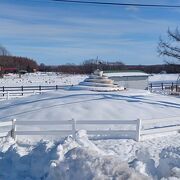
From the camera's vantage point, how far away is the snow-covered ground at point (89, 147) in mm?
7477

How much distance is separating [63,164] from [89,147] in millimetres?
1811

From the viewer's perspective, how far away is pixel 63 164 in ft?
25.6

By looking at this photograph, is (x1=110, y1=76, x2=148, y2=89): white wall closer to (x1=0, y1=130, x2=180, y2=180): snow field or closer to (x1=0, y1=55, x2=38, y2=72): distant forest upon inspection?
(x1=0, y1=130, x2=180, y2=180): snow field

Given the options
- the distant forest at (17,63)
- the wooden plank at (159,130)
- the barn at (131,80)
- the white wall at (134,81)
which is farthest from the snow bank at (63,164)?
the distant forest at (17,63)

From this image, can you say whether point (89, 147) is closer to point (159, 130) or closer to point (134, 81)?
point (159, 130)

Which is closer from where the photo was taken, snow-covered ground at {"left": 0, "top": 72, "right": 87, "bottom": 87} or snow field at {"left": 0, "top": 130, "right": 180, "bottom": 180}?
snow field at {"left": 0, "top": 130, "right": 180, "bottom": 180}

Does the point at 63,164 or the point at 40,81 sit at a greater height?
the point at 63,164

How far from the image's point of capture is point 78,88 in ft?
84.8

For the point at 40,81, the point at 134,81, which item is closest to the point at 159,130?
the point at 134,81

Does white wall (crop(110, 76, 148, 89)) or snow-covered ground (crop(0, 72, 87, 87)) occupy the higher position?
white wall (crop(110, 76, 148, 89))

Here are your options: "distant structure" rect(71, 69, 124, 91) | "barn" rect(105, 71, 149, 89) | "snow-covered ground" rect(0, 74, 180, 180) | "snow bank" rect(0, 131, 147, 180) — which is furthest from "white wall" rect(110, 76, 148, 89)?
"snow bank" rect(0, 131, 147, 180)

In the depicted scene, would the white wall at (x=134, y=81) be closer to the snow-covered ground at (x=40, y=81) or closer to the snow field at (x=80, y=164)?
the snow-covered ground at (x=40, y=81)

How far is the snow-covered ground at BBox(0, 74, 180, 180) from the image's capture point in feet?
24.5

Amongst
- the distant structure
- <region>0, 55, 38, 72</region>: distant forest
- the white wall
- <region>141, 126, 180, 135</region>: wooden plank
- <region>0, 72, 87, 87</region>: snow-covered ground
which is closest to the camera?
<region>141, 126, 180, 135</region>: wooden plank
